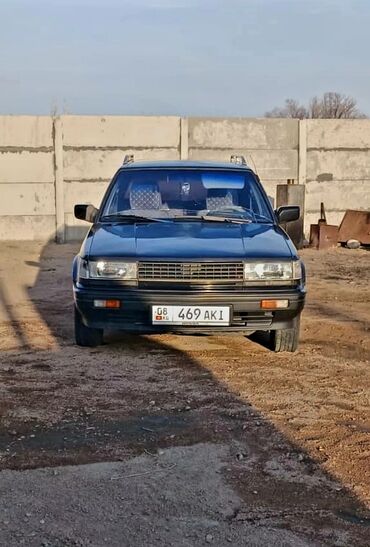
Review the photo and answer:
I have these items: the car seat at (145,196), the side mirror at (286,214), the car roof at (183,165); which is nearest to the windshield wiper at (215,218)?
the car seat at (145,196)

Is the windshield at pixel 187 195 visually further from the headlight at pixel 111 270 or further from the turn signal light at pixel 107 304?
the turn signal light at pixel 107 304

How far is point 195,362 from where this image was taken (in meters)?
5.83

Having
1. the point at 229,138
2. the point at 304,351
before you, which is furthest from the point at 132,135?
the point at 304,351

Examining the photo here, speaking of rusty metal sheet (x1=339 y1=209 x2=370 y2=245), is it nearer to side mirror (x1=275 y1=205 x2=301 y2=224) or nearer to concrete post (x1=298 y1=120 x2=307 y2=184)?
concrete post (x1=298 y1=120 x2=307 y2=184)

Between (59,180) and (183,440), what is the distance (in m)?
11.5

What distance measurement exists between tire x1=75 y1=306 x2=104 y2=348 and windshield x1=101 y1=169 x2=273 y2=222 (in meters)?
1.11

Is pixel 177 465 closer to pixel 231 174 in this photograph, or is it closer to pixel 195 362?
pixel 195 362

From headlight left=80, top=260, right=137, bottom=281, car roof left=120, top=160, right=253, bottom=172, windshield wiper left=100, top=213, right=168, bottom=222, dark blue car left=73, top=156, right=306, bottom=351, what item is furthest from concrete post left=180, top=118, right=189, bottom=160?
headlight left=80, top=260, right=137, bottom=281

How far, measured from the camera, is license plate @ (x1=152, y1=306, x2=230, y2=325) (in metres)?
5.48

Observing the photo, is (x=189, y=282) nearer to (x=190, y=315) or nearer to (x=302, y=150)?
(x=190, y=315)

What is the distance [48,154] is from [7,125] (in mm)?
1027

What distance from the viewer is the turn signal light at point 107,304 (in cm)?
554

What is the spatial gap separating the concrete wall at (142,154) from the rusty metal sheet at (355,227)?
1.32 metres

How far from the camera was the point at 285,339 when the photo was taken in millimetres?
6074
